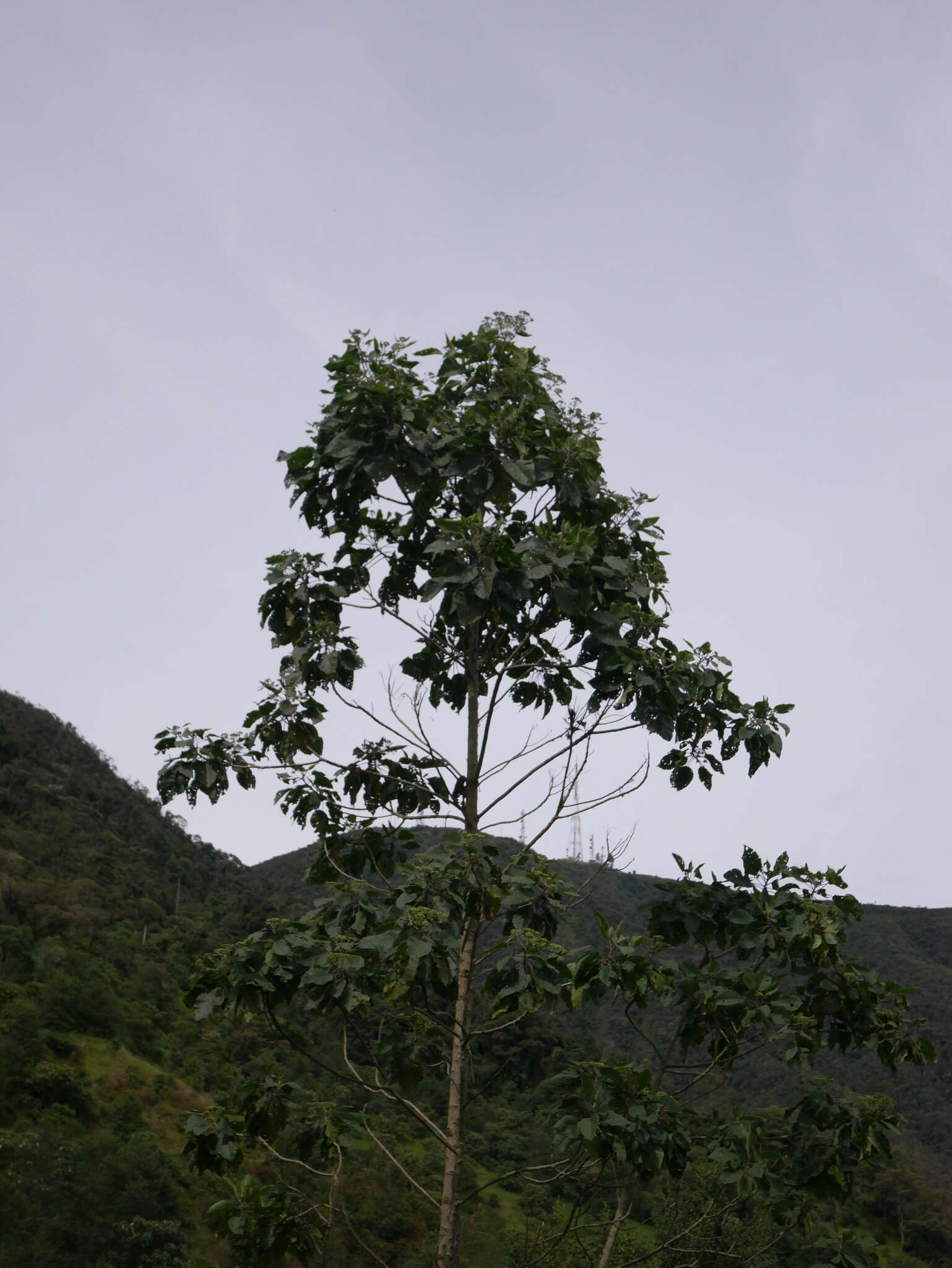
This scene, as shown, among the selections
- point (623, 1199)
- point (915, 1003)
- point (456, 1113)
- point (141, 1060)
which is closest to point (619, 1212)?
point (623, 1199)

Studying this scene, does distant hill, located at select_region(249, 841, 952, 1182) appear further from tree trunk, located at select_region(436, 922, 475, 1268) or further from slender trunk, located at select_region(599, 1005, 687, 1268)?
tree trunk, located at select_region(436, 922, 475, 1268)

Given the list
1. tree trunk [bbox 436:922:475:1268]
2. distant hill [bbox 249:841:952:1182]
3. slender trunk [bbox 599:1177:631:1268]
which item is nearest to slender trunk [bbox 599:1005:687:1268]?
slender trunk [bbox 599:1177:631:1268]

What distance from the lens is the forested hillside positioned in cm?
3027

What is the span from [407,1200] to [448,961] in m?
40.9

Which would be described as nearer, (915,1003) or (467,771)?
(467,771)

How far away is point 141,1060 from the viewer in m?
42.6

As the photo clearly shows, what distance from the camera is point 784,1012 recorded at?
5.41m

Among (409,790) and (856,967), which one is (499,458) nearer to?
(409,790)

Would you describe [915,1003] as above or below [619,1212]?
above

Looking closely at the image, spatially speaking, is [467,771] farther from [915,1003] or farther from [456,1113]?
[915,1003]

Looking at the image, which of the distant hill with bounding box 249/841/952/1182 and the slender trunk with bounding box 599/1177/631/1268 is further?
the distant hill with bounding box 249/841/952/1182

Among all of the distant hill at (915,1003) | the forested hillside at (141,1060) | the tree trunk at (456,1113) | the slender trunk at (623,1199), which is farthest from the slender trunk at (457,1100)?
the distant hill at (915,1003)

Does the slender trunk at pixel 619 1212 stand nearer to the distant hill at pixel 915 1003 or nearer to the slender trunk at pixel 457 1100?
Answer: the slender trunk at pixel 457 1100

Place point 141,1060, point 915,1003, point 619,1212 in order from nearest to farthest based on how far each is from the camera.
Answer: point 619,1212
point 141,1060
point 915,1003
